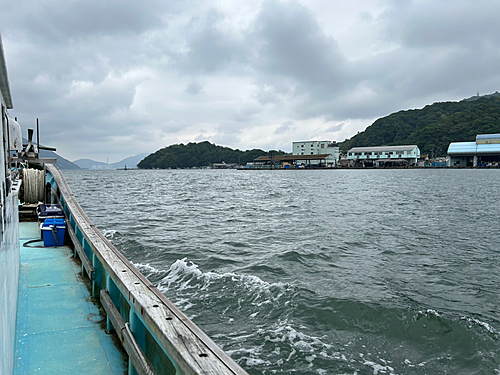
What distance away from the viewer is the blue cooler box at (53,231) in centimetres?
626

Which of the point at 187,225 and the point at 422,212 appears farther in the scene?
the point at 422,212

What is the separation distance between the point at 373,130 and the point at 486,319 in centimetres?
16050

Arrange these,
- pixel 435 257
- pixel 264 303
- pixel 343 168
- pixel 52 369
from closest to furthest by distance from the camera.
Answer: pixel 52 369 → pixel 264 303 → pixel 435 257 → pixel 343 168

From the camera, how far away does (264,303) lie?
5645 millimetres

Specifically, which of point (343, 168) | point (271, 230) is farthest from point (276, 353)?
point (343, 168)

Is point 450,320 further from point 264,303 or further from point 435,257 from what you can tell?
point 435,257

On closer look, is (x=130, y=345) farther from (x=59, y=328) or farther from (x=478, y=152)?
(x=478, y=152)

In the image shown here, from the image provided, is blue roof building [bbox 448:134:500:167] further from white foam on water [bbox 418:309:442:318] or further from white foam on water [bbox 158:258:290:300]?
white foam on water [bbox 158:258:290:300]

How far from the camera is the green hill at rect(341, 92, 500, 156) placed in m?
110

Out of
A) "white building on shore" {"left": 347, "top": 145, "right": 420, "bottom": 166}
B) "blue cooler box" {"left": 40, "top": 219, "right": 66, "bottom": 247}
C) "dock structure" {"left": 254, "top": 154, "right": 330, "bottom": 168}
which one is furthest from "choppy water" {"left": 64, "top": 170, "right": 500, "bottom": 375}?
"dock structure" {"left": 254, "top": 154, "right": 330, "bottom": 168}

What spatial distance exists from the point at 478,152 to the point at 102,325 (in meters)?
102

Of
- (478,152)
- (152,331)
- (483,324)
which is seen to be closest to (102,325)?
(152,331)

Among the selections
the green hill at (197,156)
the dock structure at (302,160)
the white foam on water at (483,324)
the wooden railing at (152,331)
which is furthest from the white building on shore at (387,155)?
the wooden railing at (152,331)

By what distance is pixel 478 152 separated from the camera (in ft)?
277
